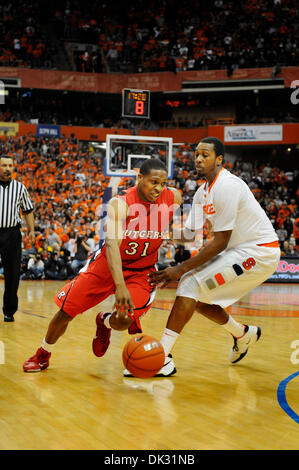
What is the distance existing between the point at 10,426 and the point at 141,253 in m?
1.74

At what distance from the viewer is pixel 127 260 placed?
4.19 m

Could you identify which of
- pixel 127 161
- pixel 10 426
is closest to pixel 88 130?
pixel 127 161

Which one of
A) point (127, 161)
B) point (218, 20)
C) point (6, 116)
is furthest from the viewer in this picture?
point (218, 20)

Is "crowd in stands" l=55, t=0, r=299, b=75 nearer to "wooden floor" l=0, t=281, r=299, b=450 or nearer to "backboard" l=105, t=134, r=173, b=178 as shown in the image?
"backboard" l=105, t=134, r=173, b=178

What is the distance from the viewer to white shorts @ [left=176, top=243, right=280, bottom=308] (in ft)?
13.1

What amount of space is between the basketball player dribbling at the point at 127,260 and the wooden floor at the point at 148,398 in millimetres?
293

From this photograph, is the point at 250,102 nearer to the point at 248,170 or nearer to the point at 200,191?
the point at 248,170

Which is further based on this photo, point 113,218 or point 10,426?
point 113,218

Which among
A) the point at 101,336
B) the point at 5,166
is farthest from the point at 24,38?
→ the point at 101,336

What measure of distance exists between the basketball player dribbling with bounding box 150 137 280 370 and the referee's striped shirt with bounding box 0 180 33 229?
299 centimetres

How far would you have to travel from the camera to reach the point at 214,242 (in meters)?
3.97

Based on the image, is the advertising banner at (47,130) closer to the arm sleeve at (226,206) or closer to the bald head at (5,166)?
the bald head at (5,166)

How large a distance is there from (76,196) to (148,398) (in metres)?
15.9

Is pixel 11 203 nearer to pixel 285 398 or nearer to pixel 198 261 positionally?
pixel 198 261
